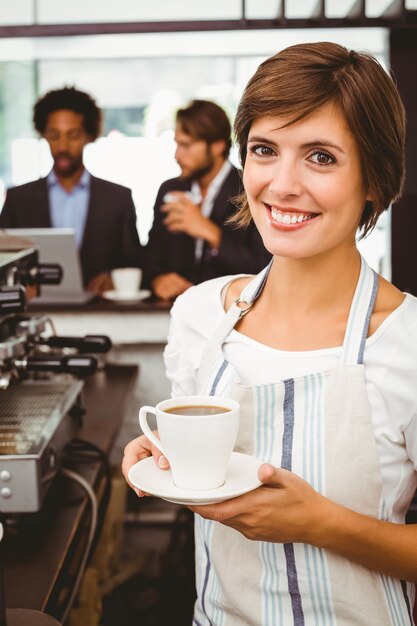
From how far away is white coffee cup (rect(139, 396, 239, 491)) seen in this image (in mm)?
826

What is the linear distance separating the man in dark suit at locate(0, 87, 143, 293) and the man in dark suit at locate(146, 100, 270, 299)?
20 centimetres

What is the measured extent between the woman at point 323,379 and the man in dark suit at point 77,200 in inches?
107

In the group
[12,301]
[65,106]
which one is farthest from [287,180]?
[65,106]

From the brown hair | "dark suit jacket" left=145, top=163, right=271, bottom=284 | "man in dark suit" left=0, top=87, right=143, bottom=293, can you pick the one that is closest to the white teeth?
"dark suit jacket" left=145, top=163, right=271, bottom=284

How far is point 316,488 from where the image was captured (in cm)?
99

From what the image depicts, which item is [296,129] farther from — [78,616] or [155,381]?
[155,381]

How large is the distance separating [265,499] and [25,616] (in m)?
0.29

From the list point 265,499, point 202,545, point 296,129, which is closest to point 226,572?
point 202,545

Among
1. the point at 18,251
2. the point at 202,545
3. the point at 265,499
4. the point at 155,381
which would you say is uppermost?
the point at 18,251

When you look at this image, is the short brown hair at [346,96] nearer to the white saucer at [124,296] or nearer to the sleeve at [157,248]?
the white saucer at [124,296]

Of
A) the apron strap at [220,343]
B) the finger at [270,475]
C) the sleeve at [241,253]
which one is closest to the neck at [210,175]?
the sleeve at [241,253]

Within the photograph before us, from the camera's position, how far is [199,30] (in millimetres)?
2885

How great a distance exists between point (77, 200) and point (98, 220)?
220mm

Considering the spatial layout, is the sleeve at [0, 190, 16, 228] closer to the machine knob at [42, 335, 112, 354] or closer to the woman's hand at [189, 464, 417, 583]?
the machine knob at [42, 335, 112, 354]
